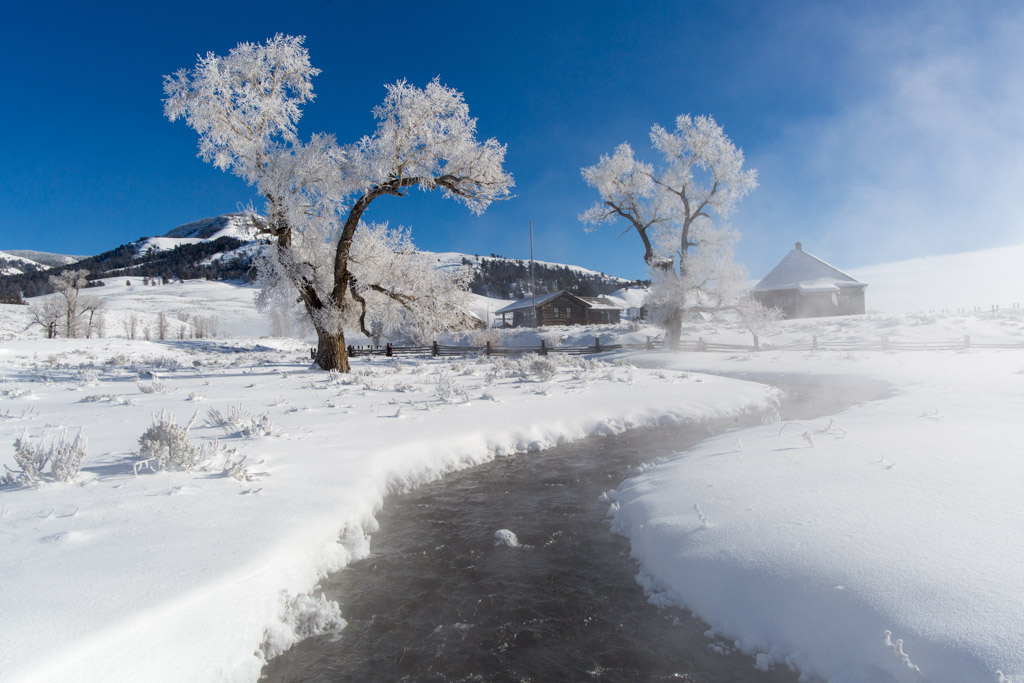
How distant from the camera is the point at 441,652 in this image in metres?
3.00

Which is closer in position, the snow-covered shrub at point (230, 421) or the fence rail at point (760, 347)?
the snow-covered shrub at point (230, 421)

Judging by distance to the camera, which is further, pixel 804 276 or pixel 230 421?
pixel 804 276

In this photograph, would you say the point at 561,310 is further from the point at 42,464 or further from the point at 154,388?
the point at 42,464

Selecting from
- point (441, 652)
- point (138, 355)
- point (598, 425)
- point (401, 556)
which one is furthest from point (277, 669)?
point (138, 355)

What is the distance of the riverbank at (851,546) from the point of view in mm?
2367

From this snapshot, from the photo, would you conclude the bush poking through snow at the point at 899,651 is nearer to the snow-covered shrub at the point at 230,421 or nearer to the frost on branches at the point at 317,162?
the snow-covered shrub at the point at 230,421

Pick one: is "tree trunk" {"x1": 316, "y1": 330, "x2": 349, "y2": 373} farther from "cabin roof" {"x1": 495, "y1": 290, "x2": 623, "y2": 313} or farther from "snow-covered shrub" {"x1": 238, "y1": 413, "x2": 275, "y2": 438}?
"cabin roof" {"x1": 495, "y1": 290, "x2": 623, "y2": 313}

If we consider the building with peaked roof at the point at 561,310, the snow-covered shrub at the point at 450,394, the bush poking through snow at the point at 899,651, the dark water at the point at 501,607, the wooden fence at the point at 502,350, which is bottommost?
the dark water at the point at 501,607

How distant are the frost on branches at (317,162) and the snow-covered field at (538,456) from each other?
24.3 ft

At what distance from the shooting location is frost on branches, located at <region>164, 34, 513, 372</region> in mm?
14234

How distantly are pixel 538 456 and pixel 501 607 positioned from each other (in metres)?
3.93

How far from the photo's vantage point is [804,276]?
4169 centimetres

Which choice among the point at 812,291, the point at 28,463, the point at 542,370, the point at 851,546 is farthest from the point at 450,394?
the point at 812,291

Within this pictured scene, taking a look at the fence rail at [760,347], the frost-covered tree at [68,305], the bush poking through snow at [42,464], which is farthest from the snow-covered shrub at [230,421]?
the frost-covered tree at [68,305]
